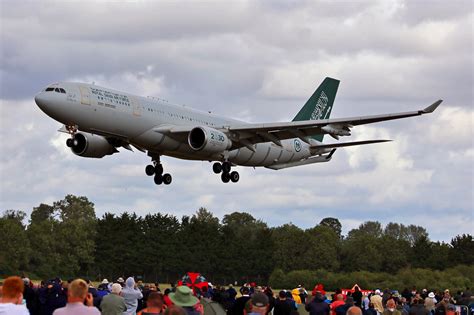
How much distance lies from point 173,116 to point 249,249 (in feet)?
123

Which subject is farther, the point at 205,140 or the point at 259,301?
the point at 205,140

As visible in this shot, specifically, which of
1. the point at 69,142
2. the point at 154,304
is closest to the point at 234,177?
the point at 69,142

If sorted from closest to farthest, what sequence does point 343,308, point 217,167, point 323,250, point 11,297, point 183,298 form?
point 11,297, point 183,298, point 343,308, point 217,167, point 323,250

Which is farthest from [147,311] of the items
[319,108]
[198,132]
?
[319,108]

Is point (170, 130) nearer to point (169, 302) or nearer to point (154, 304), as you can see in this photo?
point (169, 302)

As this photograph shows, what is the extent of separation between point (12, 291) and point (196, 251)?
74.9 meters

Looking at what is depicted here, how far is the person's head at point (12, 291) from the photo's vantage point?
43.7ft

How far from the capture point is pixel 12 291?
527 inches

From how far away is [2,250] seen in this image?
3433 inches

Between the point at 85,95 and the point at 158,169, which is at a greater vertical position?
the point at 85,95

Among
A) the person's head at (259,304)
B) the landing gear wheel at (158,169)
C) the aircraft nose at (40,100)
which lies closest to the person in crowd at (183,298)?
the person's head at (259,304)

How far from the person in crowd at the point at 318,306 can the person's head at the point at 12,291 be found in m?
10.3

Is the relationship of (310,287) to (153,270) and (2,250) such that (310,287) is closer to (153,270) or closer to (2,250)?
(153,270)

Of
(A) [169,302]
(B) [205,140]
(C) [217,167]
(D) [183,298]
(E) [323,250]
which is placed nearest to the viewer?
(D) [183,298]
